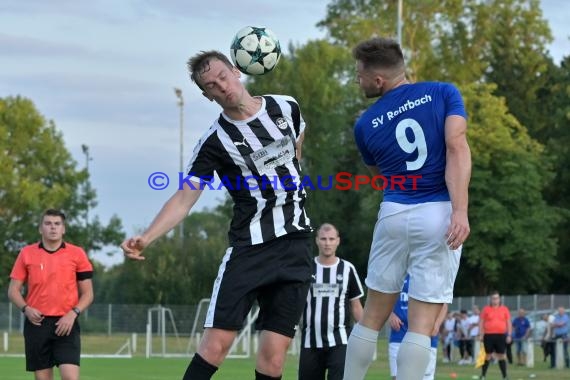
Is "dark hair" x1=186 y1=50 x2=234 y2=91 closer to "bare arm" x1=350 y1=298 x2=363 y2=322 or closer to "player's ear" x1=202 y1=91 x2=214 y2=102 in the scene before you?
"player's ear" x1=202 y1=91 x2=214 y2=102

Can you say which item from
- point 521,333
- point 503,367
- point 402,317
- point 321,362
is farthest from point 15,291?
point 521,333

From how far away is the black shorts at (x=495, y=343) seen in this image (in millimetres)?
26969

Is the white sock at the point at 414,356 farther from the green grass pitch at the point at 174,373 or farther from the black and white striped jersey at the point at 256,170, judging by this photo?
the green grass pitch at the point at 174,373

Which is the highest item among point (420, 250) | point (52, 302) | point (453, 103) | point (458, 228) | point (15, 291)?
point (453, 103)

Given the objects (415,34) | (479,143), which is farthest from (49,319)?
(415,34)

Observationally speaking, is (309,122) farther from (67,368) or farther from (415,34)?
(67,368)

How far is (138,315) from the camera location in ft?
172

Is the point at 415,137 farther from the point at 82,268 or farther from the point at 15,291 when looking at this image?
the point at 15,291

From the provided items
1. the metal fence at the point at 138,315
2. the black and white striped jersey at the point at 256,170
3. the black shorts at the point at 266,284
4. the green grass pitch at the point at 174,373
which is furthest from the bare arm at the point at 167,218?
the metal fence at the point at 138,315

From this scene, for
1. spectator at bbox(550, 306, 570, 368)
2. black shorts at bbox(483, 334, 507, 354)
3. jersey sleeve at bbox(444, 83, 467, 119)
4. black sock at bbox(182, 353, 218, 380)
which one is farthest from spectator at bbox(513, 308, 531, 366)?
jersey sleeve at bbox(444, 83, 467, 119)

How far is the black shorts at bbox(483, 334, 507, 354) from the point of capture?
27.0 meters

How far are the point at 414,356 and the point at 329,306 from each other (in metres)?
6.12

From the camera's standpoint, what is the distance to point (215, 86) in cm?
778

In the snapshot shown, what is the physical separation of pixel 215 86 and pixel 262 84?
2298 inches
